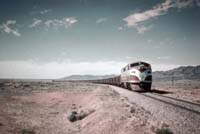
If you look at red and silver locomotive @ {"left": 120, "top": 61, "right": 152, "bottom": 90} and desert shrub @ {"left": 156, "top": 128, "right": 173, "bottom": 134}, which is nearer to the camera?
Answer: desert shrub @ {"left": 156, "top": 128, "right": 173, "bottom": 134}

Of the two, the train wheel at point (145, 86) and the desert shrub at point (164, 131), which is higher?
the train wheel at point (145, 86)

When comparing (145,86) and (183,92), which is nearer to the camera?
(145,86)

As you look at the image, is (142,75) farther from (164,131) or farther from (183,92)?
(164,131)

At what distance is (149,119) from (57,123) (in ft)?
40.6

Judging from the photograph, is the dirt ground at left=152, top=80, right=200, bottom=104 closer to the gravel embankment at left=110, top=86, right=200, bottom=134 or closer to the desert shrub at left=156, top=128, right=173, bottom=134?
the gravel embankment at left=110, top=86, right=200, bottom=134

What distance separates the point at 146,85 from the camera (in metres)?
27.9

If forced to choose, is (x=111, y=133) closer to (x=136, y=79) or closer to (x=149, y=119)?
(x=149, y=119)

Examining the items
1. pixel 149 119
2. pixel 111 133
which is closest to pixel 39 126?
pixel 111 133

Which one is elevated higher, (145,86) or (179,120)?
(145,86)

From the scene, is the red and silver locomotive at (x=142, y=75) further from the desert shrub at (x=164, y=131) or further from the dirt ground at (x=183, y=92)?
the desert shrub at (x=164, y=131)

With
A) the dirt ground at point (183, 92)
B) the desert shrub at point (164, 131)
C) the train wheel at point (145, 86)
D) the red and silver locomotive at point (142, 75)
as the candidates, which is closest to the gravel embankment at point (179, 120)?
the desert shrub at point (164, 131)

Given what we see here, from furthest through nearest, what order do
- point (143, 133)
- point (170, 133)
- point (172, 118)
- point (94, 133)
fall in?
1. point (94, 133)
2. point (172, 118)
3. point (143, 133)
4. point (170, 133)

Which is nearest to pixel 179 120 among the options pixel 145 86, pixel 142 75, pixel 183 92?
pixel 142 75

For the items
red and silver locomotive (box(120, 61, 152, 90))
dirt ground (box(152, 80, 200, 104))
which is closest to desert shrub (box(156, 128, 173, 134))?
dirt ground (box(152, 80, 200, 104))
